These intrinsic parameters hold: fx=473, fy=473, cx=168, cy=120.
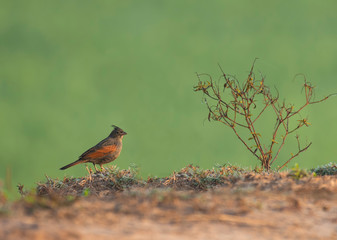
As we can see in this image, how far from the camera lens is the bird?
10891 millimetres

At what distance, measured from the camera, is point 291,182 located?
288 inches

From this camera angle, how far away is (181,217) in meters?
5.18

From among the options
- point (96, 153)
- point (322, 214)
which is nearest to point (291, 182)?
point (322, 214)

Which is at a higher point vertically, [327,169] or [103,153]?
[327,169]

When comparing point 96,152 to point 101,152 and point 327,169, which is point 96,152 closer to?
point 101,152

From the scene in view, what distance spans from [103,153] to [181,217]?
6015mm

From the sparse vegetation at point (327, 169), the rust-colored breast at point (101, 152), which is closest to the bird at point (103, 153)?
the rust-colored breast at point (101, 152)

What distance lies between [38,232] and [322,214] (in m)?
3.50

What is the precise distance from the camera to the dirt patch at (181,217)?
4.58 metres

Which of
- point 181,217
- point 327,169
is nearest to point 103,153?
point 327,169

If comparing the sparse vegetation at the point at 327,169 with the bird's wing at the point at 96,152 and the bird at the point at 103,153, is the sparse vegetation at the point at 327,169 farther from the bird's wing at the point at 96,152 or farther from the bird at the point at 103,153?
the bird's wing at the point at 96,152

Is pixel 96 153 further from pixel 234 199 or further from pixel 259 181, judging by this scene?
pixel 234 199

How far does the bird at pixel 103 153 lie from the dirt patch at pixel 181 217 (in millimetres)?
5027

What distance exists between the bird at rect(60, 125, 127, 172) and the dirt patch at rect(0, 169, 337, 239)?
503 cm
